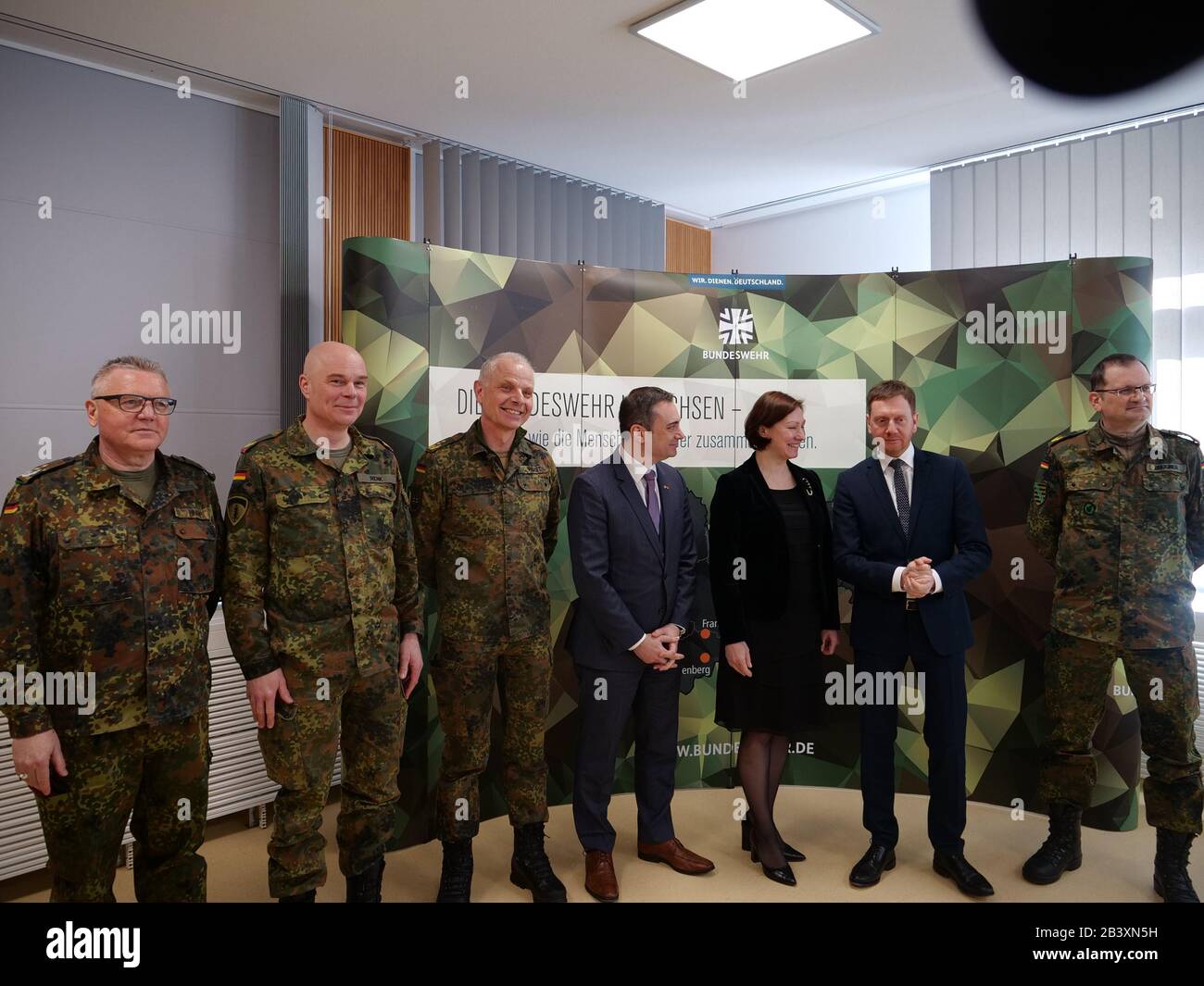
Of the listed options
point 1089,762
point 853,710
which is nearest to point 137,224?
point 853,710

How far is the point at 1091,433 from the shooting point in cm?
331

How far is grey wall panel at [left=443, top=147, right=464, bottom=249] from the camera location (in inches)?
201

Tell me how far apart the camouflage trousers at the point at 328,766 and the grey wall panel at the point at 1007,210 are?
14.9 ft

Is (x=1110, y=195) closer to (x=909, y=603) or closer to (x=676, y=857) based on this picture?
(x=909, y=603)

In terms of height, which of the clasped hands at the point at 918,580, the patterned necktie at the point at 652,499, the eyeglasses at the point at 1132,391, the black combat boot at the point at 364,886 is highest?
the eyeglasses at the point at 1132,391

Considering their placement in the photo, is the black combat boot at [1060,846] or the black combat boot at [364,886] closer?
the black combat boot at [364,886]

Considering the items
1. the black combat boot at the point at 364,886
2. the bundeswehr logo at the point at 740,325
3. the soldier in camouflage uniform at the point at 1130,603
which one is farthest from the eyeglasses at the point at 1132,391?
the black combat boot at the point at 364,886

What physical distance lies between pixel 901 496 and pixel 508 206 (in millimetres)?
3341

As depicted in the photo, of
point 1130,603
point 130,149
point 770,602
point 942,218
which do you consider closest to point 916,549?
point 770,602

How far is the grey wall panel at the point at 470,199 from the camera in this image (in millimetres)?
5191

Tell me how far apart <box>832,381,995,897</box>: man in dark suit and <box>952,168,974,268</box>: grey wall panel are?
2684 millimetres

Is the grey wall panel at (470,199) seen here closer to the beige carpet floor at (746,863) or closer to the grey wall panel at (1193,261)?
the beige carpet floor at (746,863)

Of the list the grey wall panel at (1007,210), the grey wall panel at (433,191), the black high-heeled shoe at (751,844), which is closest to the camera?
the black high-heeled shoe at (751,844)

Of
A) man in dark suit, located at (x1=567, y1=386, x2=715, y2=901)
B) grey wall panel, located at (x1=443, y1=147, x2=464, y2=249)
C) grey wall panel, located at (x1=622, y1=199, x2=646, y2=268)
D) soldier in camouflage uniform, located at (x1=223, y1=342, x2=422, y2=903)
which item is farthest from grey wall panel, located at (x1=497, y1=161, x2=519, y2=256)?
soldier in camouflage uniform, located at (x1=223, y1=342, x2=422, y2=903)
